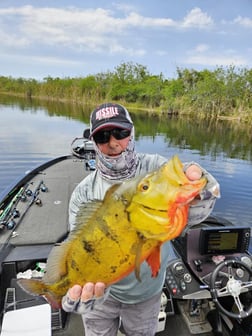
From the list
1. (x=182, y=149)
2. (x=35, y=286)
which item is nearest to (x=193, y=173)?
(x=35, y=286)

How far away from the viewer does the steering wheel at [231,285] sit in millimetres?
2301

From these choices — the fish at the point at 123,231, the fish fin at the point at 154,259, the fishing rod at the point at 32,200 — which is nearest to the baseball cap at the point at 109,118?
the fish at the point at 123,231

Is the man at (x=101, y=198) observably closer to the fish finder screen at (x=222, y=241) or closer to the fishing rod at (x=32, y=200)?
the fish finder screen at (x=222, y=241)

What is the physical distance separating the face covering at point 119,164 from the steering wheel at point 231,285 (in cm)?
150

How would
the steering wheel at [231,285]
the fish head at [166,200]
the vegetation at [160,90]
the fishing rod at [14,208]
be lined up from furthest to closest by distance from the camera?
1. the vegetation at [160,90]
2. the fishing rod at [14,208]
3. the steering wheel at [231,285]
4. the fish head at [166,200]

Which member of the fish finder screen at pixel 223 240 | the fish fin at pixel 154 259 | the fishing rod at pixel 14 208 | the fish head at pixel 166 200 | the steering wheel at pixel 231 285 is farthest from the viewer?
the fishing rod at pixel 14 208

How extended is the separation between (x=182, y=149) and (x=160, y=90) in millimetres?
27553

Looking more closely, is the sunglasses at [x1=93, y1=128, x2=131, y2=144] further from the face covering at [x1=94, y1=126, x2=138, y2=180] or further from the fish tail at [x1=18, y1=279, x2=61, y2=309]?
the fish tail at [x1=18, y1=279, x2=61, y2=309]

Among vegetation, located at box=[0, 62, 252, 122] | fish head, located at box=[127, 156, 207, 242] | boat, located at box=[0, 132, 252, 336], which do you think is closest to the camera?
fish head, located at box=[127, 156, 207, 242]

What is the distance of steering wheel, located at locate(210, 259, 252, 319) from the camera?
7.55ft

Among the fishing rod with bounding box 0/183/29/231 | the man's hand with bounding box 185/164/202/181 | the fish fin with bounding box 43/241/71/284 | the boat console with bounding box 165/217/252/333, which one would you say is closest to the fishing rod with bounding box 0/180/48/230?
the fishing rod with bounding box 0/183/29/231

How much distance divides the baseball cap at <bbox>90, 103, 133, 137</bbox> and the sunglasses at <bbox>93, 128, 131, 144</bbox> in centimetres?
2

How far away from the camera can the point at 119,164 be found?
4.93ft

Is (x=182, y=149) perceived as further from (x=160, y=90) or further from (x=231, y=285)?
→ (x=160, y=90)
